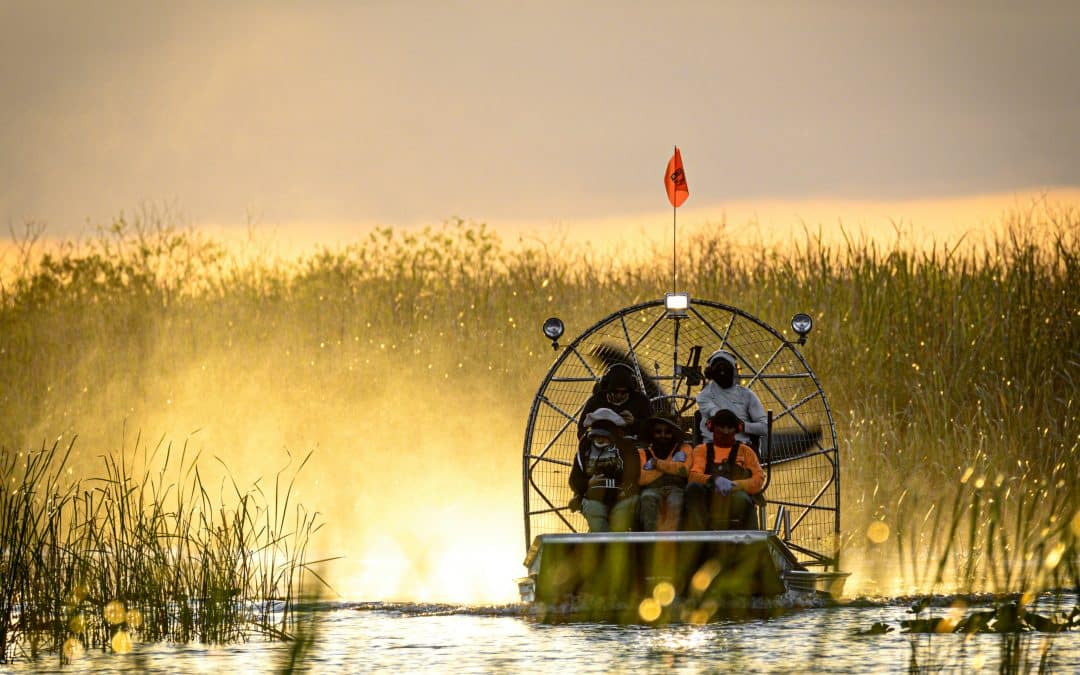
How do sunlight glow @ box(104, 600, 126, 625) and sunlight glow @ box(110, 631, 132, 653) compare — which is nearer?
sunlight glow @ box(110, 631, 132, 653)

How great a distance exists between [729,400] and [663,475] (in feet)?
2.96

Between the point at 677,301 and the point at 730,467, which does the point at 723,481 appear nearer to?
the point at 730,467

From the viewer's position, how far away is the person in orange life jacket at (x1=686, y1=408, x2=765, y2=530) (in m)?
12.4

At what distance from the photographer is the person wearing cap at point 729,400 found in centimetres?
1295

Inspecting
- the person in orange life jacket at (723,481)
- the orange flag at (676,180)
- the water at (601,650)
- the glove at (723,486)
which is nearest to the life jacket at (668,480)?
the person in orange life jacket at (723,481)

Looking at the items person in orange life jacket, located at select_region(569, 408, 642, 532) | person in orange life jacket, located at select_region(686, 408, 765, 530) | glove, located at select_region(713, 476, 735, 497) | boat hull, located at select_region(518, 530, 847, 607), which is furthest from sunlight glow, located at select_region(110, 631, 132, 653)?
glove, located at select_region(713, 476, 735, 497)

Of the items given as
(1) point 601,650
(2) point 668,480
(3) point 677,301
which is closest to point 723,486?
(2) point 668,480

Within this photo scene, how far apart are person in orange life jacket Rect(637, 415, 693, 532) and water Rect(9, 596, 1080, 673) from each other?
1039 mm

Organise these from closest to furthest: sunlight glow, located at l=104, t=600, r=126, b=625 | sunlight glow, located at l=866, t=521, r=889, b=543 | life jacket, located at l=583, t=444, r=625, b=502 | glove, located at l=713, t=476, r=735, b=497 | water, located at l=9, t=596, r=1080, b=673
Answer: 1. water, located at l=9, t=596, r=1080, b=673
2. sunlight glow, located at l=104, t=600, r=126, b=625
3. glove, located at l=713, t=476, r=735, b=497
4. life jacket, located at l=583, t=444, r=625, b=502
5. sunlight glow, located at l=866, t=521, r=889, b=543

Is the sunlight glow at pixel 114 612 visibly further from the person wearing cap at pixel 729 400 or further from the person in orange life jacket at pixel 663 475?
the person wearing cap at pixel 729 400

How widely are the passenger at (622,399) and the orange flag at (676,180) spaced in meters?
1.67

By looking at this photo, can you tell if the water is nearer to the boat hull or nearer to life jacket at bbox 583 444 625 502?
the boat hull

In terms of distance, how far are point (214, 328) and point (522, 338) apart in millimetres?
5615

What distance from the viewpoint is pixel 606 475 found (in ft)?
41.7
